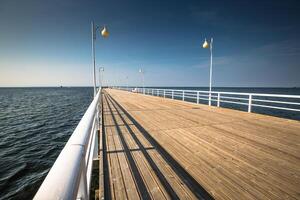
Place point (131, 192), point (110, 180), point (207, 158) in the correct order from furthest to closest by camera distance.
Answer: point (207, 158) < point (110, 180) < point (131, 192)

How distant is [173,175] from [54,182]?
221 centimetres

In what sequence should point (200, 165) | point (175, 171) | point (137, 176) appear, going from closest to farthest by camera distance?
point (137, 176) → point (175, 171) → point (200, 165)

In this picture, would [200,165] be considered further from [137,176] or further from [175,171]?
[137,176]

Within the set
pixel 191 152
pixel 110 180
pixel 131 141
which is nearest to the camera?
pixel 110 180

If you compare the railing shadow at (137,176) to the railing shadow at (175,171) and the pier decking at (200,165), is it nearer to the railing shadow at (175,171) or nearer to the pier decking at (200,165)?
the pier decking at (200,165)

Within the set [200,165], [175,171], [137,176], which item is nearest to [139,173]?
[137,176]

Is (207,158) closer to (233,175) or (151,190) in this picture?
(233,175)

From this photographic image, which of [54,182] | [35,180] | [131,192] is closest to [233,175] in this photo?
[131,192]

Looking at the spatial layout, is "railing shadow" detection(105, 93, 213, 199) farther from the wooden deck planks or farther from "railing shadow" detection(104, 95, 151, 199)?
"railing shadow" detection(104, 95, 151, 199)

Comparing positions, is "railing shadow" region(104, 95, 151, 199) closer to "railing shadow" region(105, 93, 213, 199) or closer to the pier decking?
the pier decking

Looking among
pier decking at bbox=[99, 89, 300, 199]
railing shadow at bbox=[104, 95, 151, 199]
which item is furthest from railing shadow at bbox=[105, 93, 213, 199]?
railing shadow at bbox=[104, 95, 151, 199]

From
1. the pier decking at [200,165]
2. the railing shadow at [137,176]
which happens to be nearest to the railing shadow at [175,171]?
the pier decking at [200,165]

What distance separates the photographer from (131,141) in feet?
13.3

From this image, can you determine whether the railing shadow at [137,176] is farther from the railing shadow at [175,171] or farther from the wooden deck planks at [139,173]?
the railing shadow at [175,171]
